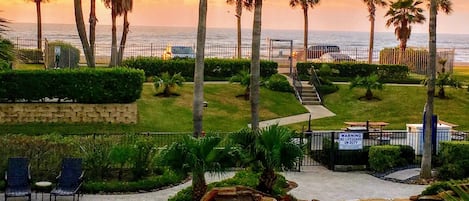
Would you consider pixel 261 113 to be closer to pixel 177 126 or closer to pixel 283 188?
pixel 177 126

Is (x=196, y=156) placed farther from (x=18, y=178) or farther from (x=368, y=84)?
(x=368, y=84)

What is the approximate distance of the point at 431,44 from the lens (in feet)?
64.7

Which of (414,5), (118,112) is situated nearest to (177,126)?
(118,112)

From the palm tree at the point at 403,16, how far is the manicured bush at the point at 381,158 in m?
23.9

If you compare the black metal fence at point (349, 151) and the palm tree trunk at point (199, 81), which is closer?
the palm tree trunk at point (199, 81)

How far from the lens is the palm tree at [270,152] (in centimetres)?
1494

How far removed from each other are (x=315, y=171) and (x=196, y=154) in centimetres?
733

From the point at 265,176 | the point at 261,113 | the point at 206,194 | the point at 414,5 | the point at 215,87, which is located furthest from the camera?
the point at 414,5

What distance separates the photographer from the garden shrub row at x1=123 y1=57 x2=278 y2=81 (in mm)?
35375

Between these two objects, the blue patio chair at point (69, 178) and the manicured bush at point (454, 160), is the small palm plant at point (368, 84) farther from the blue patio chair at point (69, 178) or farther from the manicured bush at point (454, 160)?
the blue patio chair at point (69, 178)

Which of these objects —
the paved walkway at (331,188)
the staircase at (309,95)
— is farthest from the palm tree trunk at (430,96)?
the staircase at (309,95)

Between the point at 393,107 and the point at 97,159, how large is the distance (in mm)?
18826

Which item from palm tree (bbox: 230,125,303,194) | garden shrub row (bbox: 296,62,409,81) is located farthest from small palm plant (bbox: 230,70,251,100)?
palm tree (bbox: 230,125,303,194)

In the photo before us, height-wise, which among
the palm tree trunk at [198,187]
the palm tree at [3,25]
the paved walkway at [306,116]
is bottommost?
the palm tree trunk at [198,187]
